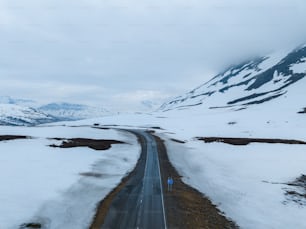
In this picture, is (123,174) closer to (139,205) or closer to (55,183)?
(55,183)

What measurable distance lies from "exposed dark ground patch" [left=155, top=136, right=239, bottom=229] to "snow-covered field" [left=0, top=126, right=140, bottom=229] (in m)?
5.99

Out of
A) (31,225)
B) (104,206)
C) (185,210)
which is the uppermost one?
(185,210)

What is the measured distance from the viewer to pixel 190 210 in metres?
23.3

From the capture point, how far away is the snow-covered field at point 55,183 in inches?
822

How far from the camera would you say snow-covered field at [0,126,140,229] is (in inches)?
822

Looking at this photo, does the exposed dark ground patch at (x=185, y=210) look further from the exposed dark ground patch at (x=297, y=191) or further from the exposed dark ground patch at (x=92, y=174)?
the exposed dark ground patch at (x=297, y=191)

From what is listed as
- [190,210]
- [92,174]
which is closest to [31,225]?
[190,210]

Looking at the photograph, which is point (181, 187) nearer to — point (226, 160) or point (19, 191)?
point (19, 191)

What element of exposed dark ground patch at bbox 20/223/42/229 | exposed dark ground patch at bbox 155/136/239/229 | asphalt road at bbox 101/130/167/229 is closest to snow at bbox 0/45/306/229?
exposed dark ground patch at bbox 20/223/42/229

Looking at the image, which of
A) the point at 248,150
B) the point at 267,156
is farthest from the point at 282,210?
the point at 248,150

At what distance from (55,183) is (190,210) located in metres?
14.3

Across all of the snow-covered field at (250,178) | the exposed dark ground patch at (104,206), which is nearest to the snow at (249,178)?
the snow-covered field at (250,178)

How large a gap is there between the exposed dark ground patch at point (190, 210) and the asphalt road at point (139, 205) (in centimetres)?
69

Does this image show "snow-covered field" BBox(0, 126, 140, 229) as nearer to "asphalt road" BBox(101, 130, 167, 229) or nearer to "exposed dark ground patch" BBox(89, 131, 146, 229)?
"exposed dark ground patch" BBox(89, 131, 146, 229)
